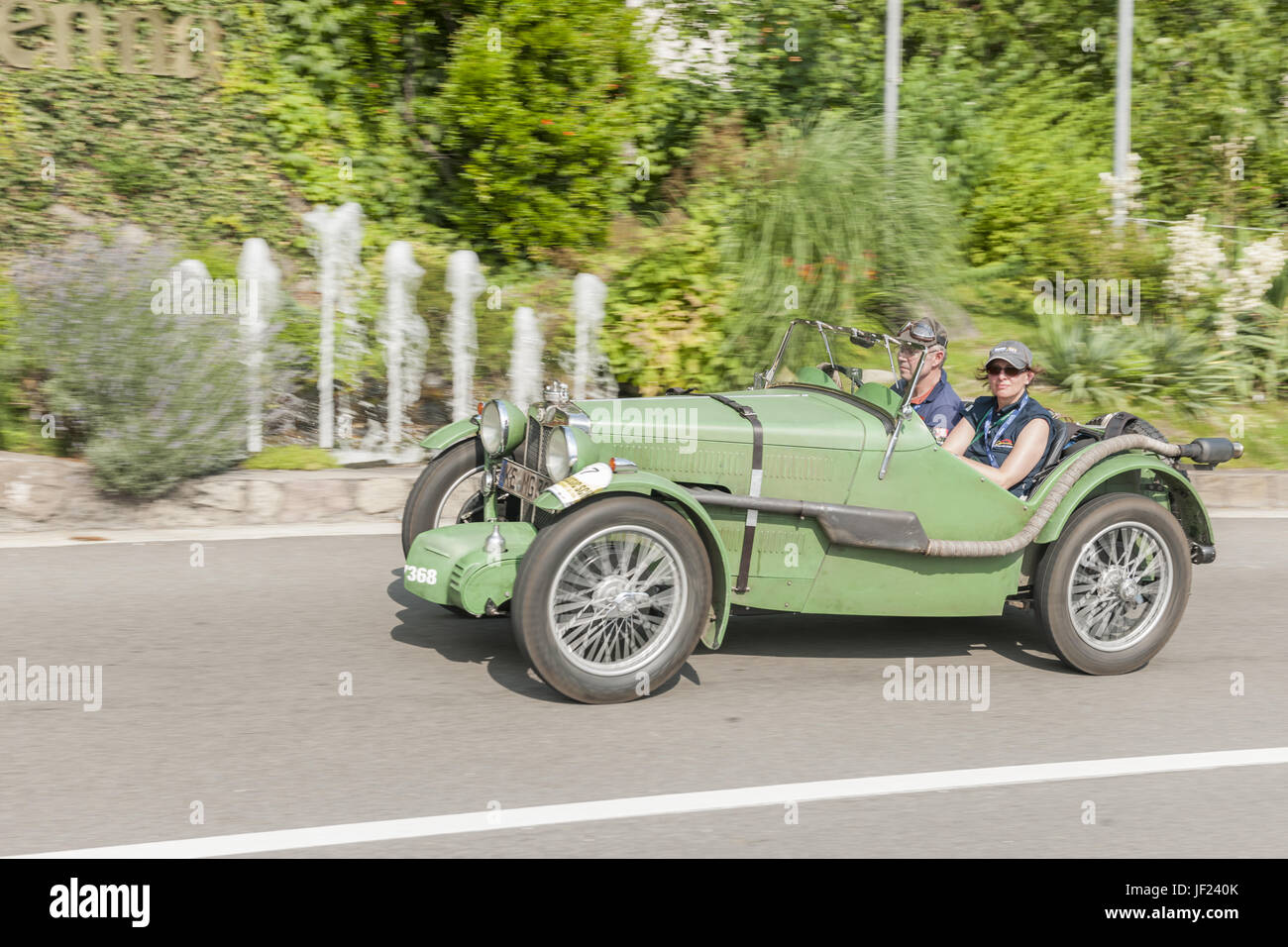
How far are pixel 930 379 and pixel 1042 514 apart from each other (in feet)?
3.21

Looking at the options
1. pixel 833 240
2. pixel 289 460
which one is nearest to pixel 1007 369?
pixel 289 460

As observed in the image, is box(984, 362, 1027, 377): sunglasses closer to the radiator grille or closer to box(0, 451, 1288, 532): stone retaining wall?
the radiator grille

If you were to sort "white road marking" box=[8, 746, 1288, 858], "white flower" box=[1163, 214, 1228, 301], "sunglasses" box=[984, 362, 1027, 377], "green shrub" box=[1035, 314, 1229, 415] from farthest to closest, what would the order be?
"white flower" box=[1163, 214, 1228, 301] < "green shrub" box=[1035, 314, 1229, 415] < "sunglasses" box=[984, 362, 1027, 377] < "white road marking" box=[8, 746, 1288, 858]

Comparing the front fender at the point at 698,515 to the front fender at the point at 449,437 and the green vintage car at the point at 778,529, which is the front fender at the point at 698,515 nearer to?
the green vintage car at the point at 778,529

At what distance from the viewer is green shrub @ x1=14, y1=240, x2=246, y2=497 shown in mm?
8180

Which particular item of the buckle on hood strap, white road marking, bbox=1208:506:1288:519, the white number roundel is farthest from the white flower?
the white number roundel

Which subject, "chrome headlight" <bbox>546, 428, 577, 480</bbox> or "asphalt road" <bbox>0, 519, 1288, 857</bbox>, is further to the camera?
"chrome headlight" <bbox>546, 428, 577, 480</bbox>

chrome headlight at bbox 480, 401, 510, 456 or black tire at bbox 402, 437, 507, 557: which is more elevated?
chrome headlight at bbox 480, 401, 510, 456

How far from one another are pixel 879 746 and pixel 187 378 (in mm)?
5183

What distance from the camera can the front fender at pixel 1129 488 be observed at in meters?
5.82

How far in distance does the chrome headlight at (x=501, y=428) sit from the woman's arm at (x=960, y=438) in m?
1.87

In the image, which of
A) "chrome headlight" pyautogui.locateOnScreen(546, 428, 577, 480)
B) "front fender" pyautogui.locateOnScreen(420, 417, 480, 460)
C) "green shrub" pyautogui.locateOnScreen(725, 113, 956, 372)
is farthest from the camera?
"green shrub" pyautogui.locateOnScreen(725, 113, 956, 372)

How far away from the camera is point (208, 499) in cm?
844

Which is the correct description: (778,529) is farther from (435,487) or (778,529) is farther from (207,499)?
(207,499)
